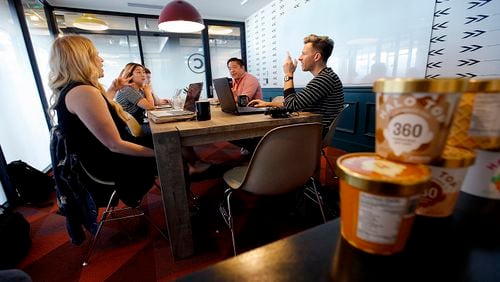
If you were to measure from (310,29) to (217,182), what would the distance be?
9.16 feet

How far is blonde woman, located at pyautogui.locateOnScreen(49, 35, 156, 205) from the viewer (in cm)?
116

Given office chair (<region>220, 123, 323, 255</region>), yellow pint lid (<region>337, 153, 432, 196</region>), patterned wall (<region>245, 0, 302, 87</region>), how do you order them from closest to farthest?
yellow pint lid (<region>337, 153, 432, 196</region>) → office chair (<region>220, 123, 323, 255</region>) → patterned wall (<region>245, 0, 302, 87</region>)

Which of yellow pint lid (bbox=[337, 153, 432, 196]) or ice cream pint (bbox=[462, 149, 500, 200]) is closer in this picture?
yellow pint lid (bbox=[337, 153, 432, 196])

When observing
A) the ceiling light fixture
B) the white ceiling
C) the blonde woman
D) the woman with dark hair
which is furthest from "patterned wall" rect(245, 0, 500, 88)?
the ceiling light fixture

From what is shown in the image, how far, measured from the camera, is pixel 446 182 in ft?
1.19

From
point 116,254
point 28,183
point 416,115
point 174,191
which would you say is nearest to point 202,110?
point 174,191

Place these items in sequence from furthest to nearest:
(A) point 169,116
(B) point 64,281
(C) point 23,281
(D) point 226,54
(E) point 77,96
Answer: (D) point 226,54
(A) point 169,116
(B) point 64,281
(E) point 77,96
(C) point 23,281

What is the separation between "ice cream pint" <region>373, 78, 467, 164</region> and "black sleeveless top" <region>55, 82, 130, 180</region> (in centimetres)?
135

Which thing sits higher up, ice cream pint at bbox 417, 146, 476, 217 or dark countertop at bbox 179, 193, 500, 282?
ice cream pint at bbox 417, 146, 476, 217

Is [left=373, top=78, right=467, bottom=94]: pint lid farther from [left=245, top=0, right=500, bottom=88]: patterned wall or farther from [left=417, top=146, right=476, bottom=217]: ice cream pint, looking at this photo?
[left=245, top=0, right=500, bottom=88]: patterned wall

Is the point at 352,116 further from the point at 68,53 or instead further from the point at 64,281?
the point at 64,281

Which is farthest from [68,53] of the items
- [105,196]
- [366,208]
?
[366,208]

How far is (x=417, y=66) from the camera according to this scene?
2.28 metres

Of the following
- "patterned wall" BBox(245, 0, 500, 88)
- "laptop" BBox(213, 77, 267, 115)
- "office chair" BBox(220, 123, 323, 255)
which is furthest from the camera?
"patterned wall" BBox(245, 0, 500, 88)
